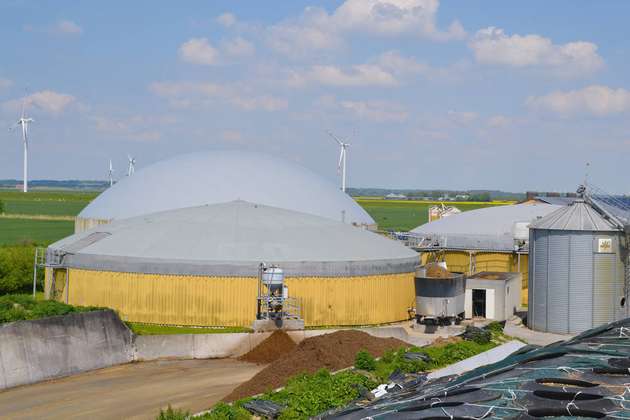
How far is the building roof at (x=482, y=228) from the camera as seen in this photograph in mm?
57969

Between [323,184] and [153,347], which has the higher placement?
[323,184]

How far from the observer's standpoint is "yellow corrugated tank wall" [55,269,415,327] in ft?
142

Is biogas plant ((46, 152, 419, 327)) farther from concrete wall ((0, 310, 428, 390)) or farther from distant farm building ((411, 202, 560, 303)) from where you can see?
distant farm building ((411, 202, 560, 303))

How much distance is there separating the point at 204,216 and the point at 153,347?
477 inches

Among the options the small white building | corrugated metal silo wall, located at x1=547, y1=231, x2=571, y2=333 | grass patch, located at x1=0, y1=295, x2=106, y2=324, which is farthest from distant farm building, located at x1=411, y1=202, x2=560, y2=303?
grass patch, located at x1=0, y1=295, x2=106, y2=324

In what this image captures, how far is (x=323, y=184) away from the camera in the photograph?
68000mm

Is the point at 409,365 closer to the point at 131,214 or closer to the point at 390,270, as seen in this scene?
the point at 390,270

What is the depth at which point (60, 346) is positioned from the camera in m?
36.3

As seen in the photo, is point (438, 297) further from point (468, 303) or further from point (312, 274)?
point (312, 274)

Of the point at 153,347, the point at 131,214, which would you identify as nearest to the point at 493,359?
the point at 153,347

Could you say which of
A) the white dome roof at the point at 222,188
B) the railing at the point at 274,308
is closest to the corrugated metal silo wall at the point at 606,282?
the railing at the point at 274,308

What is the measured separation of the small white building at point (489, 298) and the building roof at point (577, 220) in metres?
4.84

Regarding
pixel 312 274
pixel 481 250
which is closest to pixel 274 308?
pixel 312 274

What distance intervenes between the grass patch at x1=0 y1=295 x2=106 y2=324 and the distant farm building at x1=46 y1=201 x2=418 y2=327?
5.10 meters
